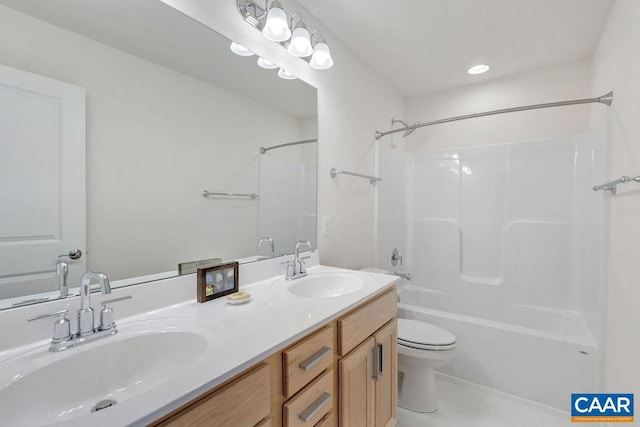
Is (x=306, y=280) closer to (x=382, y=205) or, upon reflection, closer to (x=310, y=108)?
(x=310, y=108)

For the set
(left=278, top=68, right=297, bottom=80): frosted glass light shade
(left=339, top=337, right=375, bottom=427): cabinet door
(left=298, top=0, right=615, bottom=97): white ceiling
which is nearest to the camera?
(left=339, top=337, right=375, bottom=427): cabinet door

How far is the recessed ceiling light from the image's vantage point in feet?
7.70

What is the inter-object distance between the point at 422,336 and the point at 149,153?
1770 millimetres

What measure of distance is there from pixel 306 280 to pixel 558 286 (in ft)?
6.98

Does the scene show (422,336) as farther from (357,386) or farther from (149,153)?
(149,153)

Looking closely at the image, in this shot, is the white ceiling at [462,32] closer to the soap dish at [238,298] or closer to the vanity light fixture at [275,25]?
the vanity light fixture at [275,25]

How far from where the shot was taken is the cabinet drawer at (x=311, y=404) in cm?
83

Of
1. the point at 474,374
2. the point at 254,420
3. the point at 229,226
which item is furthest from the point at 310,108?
the point at 474,374

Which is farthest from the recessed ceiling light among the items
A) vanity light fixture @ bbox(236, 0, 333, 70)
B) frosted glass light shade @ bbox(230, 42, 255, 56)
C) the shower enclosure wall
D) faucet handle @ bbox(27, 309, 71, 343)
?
faucet handle @ bbox(27, 309, 71, 343)

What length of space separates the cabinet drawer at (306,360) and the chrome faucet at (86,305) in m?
0.54

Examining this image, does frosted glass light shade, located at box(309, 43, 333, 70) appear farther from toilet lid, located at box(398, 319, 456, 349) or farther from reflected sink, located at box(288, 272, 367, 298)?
toilet lid, located at box(398, 319, 456, 349)

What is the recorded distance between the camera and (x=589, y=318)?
1974 millimetres

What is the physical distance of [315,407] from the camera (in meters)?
0.93

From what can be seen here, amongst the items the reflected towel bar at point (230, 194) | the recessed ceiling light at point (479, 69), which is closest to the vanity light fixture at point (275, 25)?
the reflected towel bar at point (230, 194)
